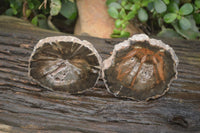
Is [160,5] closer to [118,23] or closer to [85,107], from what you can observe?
[118,23]

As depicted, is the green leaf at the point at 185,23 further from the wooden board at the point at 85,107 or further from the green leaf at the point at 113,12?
the green leaf at the point at 113,12

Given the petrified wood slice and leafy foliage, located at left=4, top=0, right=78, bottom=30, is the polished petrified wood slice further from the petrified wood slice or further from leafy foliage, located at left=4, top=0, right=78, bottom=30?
leafy foliage, located at left=4, top=0, right=78, bottom=30

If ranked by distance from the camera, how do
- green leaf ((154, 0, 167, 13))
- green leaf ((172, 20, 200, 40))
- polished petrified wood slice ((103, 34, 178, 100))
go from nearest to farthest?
polished petrified wood slice ((103, 34, 178, 100))
green leaf ((154, 0, 167, 13))
green leaf ((172, 20, 200, 40))

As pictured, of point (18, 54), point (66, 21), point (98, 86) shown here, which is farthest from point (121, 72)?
point (66, 21)

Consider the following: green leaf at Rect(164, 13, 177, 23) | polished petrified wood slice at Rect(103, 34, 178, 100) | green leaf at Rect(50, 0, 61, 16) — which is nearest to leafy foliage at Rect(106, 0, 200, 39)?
green leaf at Rect(164, 13, 177, 23)

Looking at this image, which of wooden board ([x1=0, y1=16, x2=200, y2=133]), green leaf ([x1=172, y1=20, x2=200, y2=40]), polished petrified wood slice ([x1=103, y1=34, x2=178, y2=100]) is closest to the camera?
polished petrified wood slice ([x1=103, y1=34, x2=178, y2=100])

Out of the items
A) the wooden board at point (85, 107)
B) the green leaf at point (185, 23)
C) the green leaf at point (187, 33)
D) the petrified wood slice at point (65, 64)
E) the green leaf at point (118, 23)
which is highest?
the green leaf at point (185, 23)

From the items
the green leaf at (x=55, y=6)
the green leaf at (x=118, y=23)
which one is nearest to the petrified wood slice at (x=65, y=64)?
the green leaf at (x=118, y=23)
